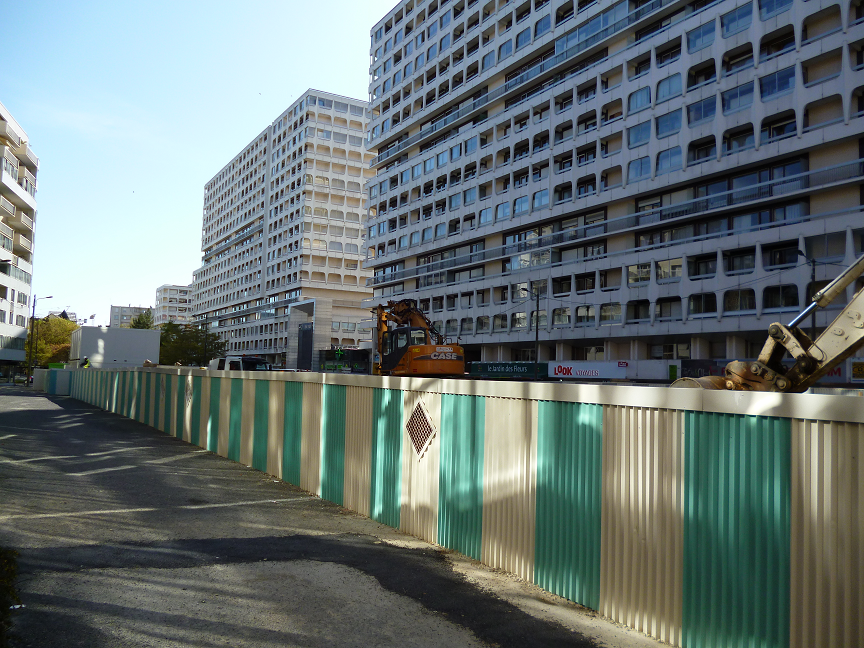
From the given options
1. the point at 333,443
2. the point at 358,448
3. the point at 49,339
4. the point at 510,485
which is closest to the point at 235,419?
the point at 333,443

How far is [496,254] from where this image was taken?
57.8m

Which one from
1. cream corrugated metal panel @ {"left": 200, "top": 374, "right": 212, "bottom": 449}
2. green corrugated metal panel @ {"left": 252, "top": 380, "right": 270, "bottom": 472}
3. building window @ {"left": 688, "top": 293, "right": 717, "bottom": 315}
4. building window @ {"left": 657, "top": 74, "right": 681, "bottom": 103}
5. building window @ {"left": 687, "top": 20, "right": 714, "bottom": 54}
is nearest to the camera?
green corrugated metal panel @ {"left": 252, "top": 380, "right": 270, "bottom": 472}

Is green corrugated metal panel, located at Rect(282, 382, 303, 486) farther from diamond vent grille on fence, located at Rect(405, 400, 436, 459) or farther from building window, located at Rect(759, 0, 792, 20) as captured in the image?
building window, located at Rect(759, 0, 792, 20)

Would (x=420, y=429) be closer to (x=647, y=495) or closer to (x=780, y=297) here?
(x=647, y=495)

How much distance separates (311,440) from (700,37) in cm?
4144

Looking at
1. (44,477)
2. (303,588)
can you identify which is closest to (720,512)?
(303,588)

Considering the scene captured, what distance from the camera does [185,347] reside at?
96.2 m

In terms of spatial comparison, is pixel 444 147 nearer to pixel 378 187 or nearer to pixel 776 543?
pixel 378 187

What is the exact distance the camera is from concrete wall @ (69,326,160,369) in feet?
152

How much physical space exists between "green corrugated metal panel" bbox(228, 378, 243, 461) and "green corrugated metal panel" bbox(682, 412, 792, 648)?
36.1 ft

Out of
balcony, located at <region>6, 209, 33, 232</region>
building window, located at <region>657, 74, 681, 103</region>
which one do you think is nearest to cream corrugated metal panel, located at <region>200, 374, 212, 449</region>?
building window, located at <region>657, 74, 681, 103</region>

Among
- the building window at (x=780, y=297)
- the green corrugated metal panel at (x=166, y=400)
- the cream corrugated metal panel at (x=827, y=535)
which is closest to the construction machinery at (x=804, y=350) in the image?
the cream corrugated metal panel at (x=827, y=535)

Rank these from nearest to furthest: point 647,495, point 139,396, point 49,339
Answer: point 647,495 < point 139,396 < point 49,339

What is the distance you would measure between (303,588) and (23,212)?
263 ft
